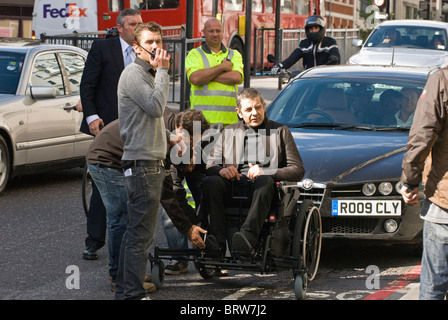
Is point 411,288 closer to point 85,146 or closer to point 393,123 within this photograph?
point 393,123

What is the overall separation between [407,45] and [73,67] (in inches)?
381

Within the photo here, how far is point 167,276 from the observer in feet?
23.7

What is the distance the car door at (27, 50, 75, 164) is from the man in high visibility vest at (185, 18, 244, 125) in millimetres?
2833

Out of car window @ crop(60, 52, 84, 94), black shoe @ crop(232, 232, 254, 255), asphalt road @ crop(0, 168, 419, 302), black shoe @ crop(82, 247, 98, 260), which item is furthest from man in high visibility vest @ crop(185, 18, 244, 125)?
car window @ crop(60, 52, 84, 94)

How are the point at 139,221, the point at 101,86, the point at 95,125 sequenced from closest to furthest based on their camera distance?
the point at 139,221, the point at 95,125, the point at 101,86

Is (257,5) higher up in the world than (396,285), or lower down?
higher up

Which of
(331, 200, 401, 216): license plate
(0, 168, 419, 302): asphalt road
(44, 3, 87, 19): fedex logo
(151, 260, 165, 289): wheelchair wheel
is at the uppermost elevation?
(44, 3, 87, 19): fedex logo

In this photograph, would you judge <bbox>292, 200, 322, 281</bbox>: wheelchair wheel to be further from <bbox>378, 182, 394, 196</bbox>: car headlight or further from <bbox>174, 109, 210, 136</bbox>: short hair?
<bbox>174, 109, 210, 136</bbox>: short hair

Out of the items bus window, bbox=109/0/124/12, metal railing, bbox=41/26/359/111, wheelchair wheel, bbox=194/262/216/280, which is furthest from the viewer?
bus window, bbox=109/0/124/12

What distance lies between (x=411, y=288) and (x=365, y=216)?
0.78 m

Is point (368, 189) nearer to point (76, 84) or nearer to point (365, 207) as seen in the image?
point (365, 207)

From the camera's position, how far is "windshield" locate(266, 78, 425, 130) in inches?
346

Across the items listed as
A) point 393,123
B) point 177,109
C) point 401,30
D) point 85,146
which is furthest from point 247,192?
point 401,30

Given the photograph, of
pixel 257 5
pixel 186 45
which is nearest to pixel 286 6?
pixel 257 5
